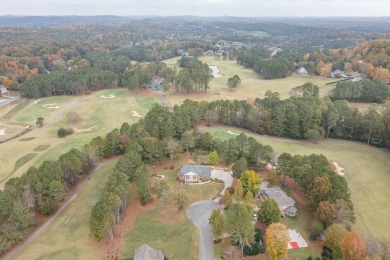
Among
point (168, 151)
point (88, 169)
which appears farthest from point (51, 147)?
point (168, 151)

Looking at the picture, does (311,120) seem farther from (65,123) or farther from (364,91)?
(65,123)

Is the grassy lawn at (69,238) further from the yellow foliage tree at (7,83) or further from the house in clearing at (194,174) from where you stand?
the yellow foliage tree at (7,83)

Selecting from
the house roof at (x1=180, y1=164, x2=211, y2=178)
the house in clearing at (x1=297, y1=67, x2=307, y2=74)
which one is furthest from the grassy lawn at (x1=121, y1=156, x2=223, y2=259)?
the house in clearing at (x1=297, y1=67, x2=307, y2=74)

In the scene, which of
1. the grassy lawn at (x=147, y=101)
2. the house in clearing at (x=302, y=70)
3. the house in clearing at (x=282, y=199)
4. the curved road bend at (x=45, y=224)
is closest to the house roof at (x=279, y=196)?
the house in clearing at (x=282, y=199)

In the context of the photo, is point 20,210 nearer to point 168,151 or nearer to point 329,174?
point 168,151

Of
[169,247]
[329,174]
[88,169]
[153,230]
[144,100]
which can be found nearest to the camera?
[169,247]

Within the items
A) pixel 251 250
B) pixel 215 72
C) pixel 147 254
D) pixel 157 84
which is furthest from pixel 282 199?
pixel 215 72

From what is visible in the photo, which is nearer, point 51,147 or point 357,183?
point 357,183

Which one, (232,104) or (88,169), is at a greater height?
(232,104)
